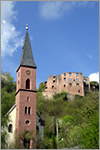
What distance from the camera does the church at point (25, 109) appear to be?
38312mm

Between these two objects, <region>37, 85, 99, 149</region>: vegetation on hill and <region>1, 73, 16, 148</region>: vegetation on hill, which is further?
<region>1, 73, 16, 148</region>: vegetation on hill

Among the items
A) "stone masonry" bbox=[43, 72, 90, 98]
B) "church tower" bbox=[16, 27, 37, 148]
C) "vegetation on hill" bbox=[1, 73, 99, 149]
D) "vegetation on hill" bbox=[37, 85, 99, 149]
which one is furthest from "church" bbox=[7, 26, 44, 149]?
"stone masonry" bbox=[43, 72, 90, 98]

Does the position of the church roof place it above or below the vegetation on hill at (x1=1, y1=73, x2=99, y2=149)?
above

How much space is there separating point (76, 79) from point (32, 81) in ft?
149

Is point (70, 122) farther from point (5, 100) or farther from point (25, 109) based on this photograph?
point (25, 109)

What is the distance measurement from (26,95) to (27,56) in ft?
21.6

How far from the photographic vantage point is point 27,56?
44594 millimetres

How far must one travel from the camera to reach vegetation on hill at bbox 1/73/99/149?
30655 millimetres

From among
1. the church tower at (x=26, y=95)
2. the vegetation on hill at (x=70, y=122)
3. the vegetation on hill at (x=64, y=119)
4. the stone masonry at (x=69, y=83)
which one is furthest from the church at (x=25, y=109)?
the stone masonry at (x=69, y=83)

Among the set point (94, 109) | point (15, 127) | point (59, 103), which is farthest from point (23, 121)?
point (59, 103)

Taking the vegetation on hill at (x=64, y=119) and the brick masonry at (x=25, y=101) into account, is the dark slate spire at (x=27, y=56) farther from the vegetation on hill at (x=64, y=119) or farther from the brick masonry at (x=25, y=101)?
the vegetation on hill at (x=64, y=119)

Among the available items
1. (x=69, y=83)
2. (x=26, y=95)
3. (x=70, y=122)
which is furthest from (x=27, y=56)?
(x=69, y=83)

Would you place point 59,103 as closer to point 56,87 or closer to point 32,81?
point 56,87

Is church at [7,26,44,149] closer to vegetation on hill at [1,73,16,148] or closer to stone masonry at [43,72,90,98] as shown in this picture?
vegetation on hill at [1,73,16,148]
